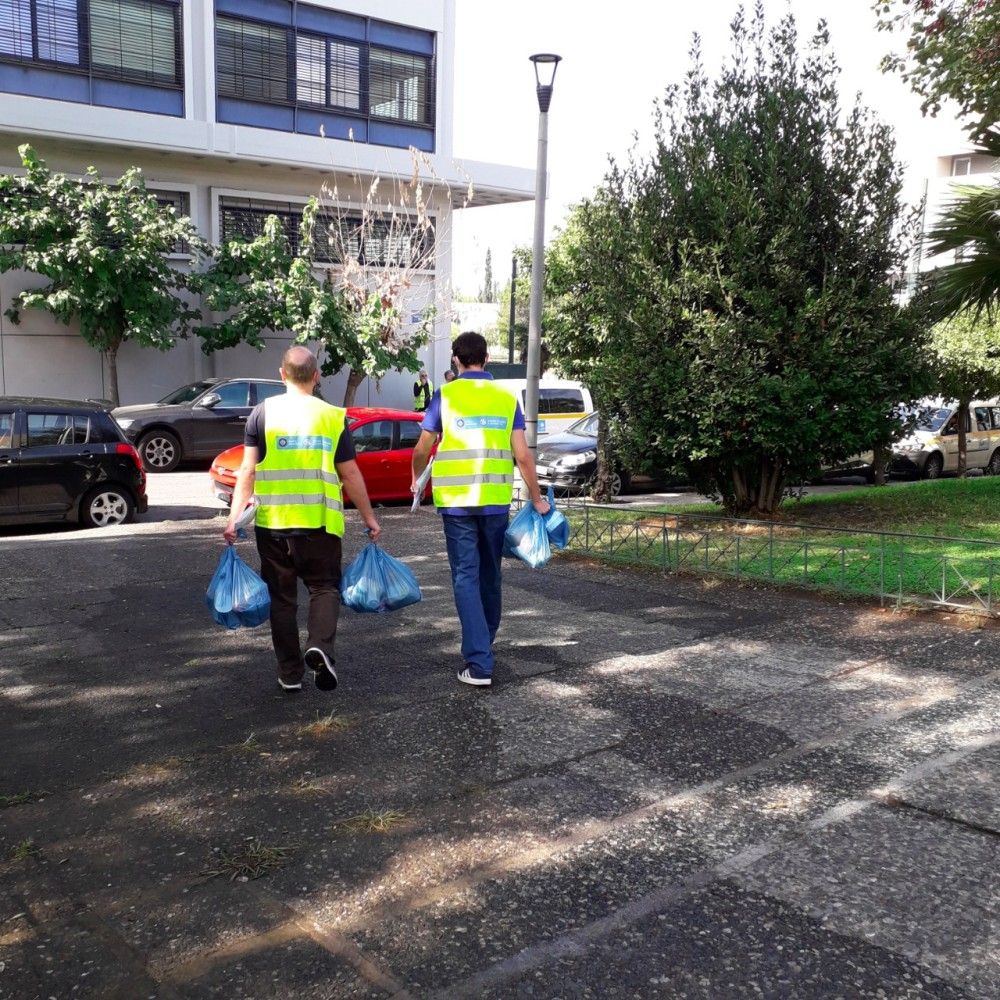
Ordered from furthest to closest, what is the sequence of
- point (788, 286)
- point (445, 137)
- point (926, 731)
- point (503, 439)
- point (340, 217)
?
point (445, 137)
point (340, 217)
point (788, 286)
point (503, 439)
point (926, 731)

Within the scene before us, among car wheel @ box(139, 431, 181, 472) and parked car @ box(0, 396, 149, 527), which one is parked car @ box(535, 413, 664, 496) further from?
parked car @ box(0, 396, 149, 527)

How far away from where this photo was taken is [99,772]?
4.65m

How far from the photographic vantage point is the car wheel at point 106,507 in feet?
40.1

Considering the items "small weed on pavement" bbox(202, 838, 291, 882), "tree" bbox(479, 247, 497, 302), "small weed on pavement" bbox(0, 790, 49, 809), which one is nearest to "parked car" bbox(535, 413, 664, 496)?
"small weed on pavement" bbox(0, 790, 49, 809)

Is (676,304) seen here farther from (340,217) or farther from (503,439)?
(340,217)

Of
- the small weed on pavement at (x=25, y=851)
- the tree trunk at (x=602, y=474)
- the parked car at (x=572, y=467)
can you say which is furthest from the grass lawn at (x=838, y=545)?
the small weed on pavement at (x=25, y=851)

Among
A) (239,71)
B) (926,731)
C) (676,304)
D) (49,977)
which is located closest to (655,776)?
(926,731)

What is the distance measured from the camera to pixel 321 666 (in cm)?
539

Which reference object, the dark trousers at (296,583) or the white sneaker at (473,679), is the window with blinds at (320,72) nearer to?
the dark trousers at (296,583)

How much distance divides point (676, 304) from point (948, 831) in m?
7.23

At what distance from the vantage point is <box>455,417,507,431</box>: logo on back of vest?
589cm

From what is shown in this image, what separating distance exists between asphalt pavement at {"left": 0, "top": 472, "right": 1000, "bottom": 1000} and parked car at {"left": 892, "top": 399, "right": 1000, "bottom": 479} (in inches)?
611

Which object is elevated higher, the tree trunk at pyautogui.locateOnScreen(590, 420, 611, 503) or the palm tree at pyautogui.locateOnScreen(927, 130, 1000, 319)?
the palm tree at pyautogui.locateOnScreen(927, 130, 1000, 319)

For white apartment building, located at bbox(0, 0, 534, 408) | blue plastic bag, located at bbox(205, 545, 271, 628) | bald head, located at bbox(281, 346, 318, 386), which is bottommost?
blue plastic bag, located at bbox(205, 545, 271, 628)
